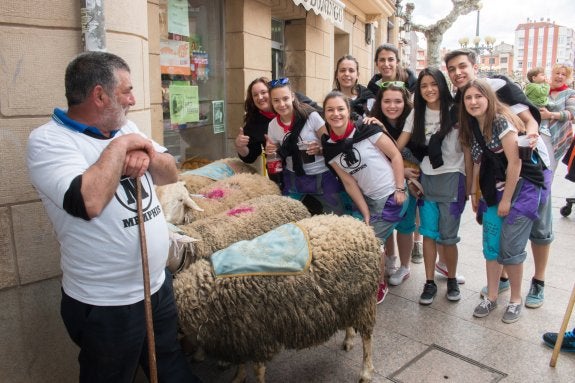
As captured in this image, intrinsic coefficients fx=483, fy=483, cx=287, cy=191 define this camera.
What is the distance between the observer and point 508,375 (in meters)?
3.01

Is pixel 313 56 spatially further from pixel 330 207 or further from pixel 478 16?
pixel 478 16

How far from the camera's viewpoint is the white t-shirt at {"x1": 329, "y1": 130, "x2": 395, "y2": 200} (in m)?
3.73

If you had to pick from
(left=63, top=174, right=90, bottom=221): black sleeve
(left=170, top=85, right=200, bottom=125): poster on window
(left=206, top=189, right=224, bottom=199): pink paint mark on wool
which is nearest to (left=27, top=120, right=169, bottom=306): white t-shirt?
(left=63, top=174, right=90, bottom=221): black sleeve

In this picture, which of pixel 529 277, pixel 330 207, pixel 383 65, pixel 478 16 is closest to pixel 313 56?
pixel 383 65

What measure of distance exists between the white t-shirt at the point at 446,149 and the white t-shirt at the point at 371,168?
372 millimetres

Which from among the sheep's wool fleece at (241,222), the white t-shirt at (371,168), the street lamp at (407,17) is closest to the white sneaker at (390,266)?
the white t-shirt at (371,168)

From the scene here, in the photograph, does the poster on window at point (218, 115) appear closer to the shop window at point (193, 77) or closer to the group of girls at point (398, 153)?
the shop window at point (193, 77)

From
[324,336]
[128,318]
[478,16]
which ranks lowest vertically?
[324,336]

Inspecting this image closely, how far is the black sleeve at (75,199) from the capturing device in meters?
1.71

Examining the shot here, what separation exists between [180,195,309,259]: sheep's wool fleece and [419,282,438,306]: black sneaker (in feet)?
4.32

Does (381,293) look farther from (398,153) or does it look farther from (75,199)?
(75,199)

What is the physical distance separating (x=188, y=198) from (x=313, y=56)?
540cm

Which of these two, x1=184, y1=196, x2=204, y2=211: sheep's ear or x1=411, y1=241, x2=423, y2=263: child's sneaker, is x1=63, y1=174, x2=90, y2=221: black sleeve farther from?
x1=411, y1=241, x2=423, y2=263: child's sneaker

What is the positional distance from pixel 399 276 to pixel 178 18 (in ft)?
11.4
